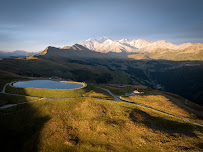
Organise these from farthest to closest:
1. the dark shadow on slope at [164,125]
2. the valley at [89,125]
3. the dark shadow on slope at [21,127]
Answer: the dark shadow on slope at [164,125] → the dark shadow on slope at [21,127] → the valley at [89,125]

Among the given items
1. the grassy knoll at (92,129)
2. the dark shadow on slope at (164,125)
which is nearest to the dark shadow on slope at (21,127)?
the grassy knoll at (92,129)

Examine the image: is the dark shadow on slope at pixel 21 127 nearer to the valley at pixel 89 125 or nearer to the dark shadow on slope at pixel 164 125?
the valley at pixel 89 125

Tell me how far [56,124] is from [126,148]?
80.9 ft

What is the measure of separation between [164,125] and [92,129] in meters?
24.2

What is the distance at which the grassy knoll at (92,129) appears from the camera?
30.2 metres

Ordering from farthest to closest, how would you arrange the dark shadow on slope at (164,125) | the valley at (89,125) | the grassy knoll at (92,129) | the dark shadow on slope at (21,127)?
the dark shadow on slope at (164,125), the dark shadow on slope at (21,127), the valley at (89,125), the grassy knoll at (92,129)

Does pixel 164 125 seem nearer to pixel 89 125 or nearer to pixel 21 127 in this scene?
pixel 89 125

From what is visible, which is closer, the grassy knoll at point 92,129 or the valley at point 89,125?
the grassy knoll at point 92,129

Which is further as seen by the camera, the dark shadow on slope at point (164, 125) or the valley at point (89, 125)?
the dark shadow on slope at point (164, 125)

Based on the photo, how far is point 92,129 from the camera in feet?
120

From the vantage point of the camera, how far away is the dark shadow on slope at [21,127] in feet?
106

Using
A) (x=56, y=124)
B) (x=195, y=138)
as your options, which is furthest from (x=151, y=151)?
(x=56, y=124)

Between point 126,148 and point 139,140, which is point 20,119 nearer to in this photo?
point 126,148

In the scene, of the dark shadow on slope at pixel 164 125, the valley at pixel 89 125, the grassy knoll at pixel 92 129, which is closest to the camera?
the grassy knoll at pixel 92 129
